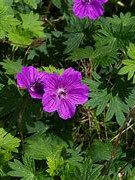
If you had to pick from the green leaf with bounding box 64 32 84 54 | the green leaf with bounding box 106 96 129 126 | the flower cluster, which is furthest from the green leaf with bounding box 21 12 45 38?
the green leaf with bounding box 106 96 129 126

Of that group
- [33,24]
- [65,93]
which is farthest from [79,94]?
[33,24]

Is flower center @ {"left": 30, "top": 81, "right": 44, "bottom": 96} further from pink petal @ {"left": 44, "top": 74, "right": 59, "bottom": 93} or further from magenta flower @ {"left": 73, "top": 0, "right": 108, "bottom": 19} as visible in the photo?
magenta flower @ {"left": 73, "top": 0, "right": 108, "bottom": 19}

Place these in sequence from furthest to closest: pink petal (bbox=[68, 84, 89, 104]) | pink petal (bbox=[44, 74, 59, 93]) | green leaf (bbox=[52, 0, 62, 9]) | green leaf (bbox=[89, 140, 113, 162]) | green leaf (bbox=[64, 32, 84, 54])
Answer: green leaf (bbox=[52, 0, 62, 9]), green leaf (bbox=[64, 32, 84, 54]), green leaf (bbox=[89, 140, 113, 162]), pink petal (bbox=[68, 84, 89, 104]), pink petal (bbox=[44, 74, 59, 93])

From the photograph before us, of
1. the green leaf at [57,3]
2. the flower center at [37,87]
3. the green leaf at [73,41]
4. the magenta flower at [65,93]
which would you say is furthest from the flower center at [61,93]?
the green leaf at [57,3]

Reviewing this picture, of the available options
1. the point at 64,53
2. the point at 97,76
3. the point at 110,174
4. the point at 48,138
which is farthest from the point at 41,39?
the point at 110,174

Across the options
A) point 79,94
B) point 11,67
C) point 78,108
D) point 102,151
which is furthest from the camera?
point 78,108

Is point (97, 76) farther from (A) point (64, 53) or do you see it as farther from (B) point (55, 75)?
(B) point (55, 75)

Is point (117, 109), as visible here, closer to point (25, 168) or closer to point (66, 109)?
point (66, 109)
